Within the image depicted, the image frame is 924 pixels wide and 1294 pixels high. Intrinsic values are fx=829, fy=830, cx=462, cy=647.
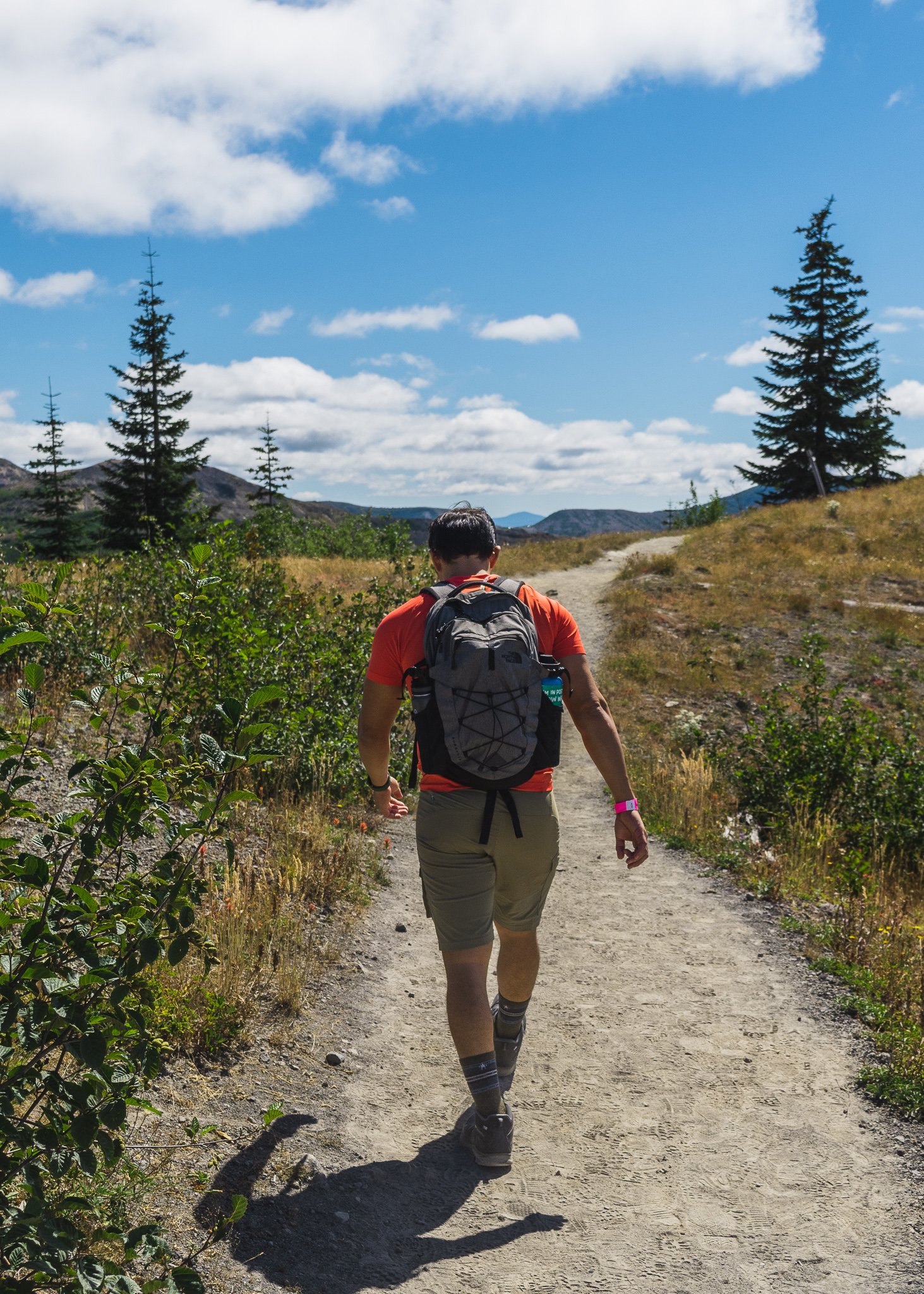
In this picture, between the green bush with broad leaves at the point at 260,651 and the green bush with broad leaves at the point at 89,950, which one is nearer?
the green bush with broad leaves at the point at 89,950

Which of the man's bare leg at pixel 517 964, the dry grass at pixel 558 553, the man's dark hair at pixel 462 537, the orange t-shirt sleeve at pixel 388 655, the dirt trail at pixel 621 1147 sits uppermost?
the dry grass at pixel 558 553

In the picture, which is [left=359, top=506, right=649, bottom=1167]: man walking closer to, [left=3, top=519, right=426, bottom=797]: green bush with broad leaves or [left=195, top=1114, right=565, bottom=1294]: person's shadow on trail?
[left=195, top=1114, right=565, bottom=1294]: person's shadow on trail

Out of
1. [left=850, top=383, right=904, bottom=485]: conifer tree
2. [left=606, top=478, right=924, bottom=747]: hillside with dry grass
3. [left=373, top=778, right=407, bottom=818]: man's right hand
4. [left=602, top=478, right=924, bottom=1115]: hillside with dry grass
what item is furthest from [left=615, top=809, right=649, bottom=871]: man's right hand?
[left=850, top=383, right=904, bottom=485]: conifer tree

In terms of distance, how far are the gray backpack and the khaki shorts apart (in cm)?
7

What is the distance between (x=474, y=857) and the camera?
117 inches

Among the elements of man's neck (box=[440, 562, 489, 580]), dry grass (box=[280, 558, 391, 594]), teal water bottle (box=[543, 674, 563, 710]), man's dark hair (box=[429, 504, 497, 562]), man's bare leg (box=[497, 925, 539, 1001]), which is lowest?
man's bare leg (box=[497, 925, 539, 1001])

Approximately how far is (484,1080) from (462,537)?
196 centimetres

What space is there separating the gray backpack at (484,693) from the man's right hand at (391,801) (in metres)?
0.41

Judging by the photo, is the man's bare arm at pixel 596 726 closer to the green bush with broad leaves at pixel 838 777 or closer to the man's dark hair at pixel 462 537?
the man's dark hair at pixel 462 537

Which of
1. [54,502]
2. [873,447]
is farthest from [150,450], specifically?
[873,447]

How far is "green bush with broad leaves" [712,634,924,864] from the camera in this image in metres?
7.34

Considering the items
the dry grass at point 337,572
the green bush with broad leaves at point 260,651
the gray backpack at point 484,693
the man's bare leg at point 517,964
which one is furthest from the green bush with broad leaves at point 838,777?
the dry grass at point 337,572

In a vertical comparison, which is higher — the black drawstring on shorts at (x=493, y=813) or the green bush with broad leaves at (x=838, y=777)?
the black drawstring on shorts at (x=493, y=813)

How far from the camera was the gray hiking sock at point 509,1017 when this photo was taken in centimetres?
334
